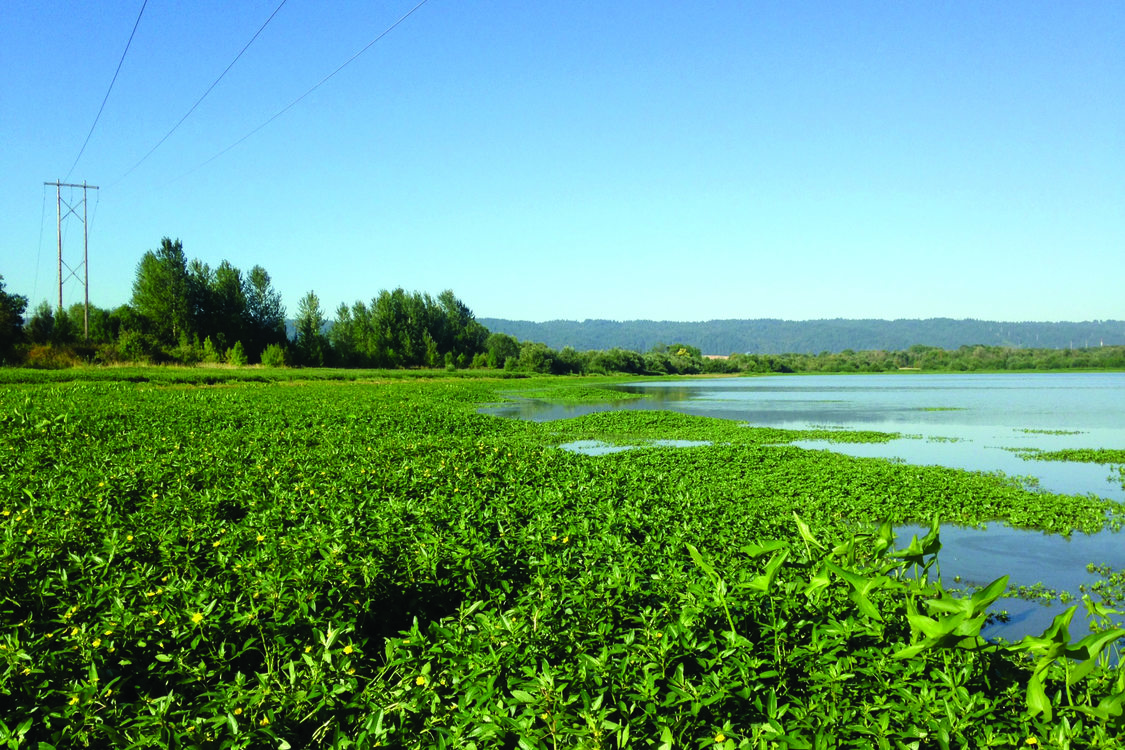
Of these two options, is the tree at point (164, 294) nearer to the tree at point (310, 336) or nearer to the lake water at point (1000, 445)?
the tree at point (310, 336)

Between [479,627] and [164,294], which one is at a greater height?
[164,294]

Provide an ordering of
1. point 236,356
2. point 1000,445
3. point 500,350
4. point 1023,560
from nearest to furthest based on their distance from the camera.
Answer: point 1023,560 → point 1000,445 → point 236,356 → point 500,350

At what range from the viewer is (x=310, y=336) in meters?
70.8

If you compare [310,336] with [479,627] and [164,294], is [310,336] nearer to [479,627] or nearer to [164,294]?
[164,294]

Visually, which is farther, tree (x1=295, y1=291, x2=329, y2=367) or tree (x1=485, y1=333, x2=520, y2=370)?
tree (x1=485, y1=333, x2=520, y2=370)

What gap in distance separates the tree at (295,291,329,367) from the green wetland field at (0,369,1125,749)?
64.5 m

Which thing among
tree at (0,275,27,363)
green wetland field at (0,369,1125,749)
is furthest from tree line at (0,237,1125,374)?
green wetland field at (0,369,1125,749)

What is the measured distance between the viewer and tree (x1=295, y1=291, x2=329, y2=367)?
6906cm

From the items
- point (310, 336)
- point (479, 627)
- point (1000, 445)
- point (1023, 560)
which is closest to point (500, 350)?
point (310, 336)

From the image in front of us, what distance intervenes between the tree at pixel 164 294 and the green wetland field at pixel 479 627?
60.9 m

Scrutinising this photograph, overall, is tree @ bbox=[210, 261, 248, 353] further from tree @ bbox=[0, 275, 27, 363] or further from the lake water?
the lake water

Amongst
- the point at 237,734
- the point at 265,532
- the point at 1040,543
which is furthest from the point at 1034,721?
the point at 1040,543

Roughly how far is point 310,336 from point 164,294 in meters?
14.1

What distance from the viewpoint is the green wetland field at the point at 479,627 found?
2.73 m
